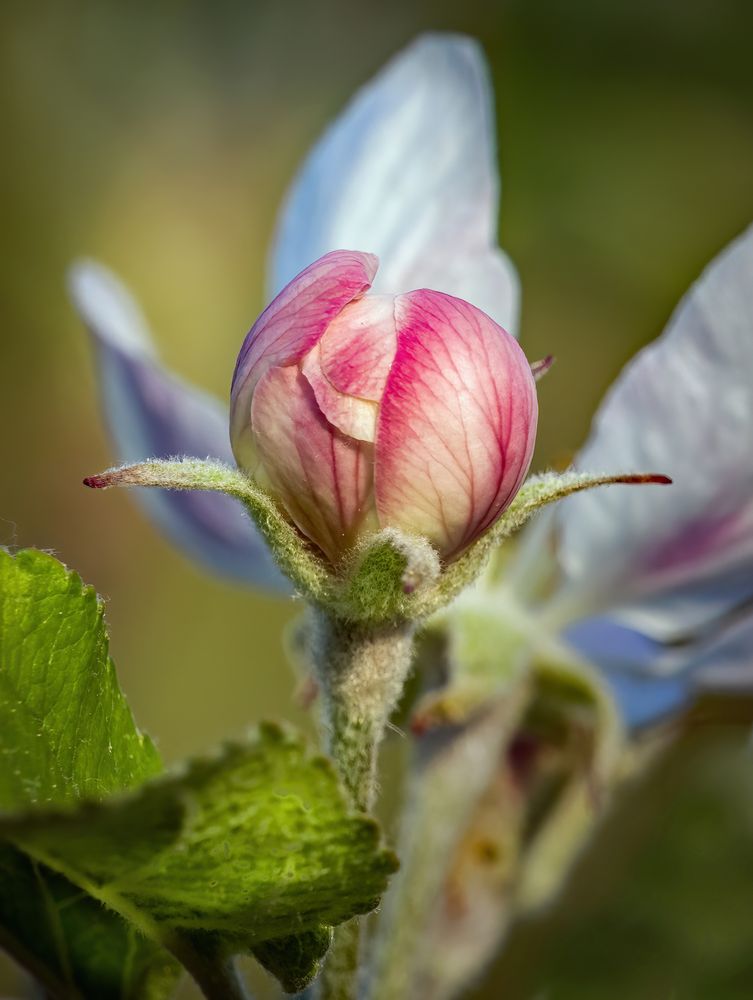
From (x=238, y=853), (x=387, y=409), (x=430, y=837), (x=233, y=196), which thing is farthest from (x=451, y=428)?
(x=233, y=196)

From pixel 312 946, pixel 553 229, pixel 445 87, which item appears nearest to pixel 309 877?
pixel 312 946

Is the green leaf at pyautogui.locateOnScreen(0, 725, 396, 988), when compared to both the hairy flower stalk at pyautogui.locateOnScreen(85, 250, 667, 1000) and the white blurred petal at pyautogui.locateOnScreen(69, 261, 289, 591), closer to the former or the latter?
the hairy flower stalk at pyautogui.locateOnScreen(85, 250, 667, 1000)

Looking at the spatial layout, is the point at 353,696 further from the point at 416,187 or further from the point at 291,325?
the point at 416,187

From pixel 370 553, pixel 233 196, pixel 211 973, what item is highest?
pixel 370 553

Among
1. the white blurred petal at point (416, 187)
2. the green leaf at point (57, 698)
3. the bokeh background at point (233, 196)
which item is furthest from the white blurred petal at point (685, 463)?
the bokeh background at point (233, 196)

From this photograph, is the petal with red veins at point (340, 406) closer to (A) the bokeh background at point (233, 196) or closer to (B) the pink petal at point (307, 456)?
(B) the pink petal at point (307, 456)

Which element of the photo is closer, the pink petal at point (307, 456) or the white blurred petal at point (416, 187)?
the pink petal at point (307, 456)
